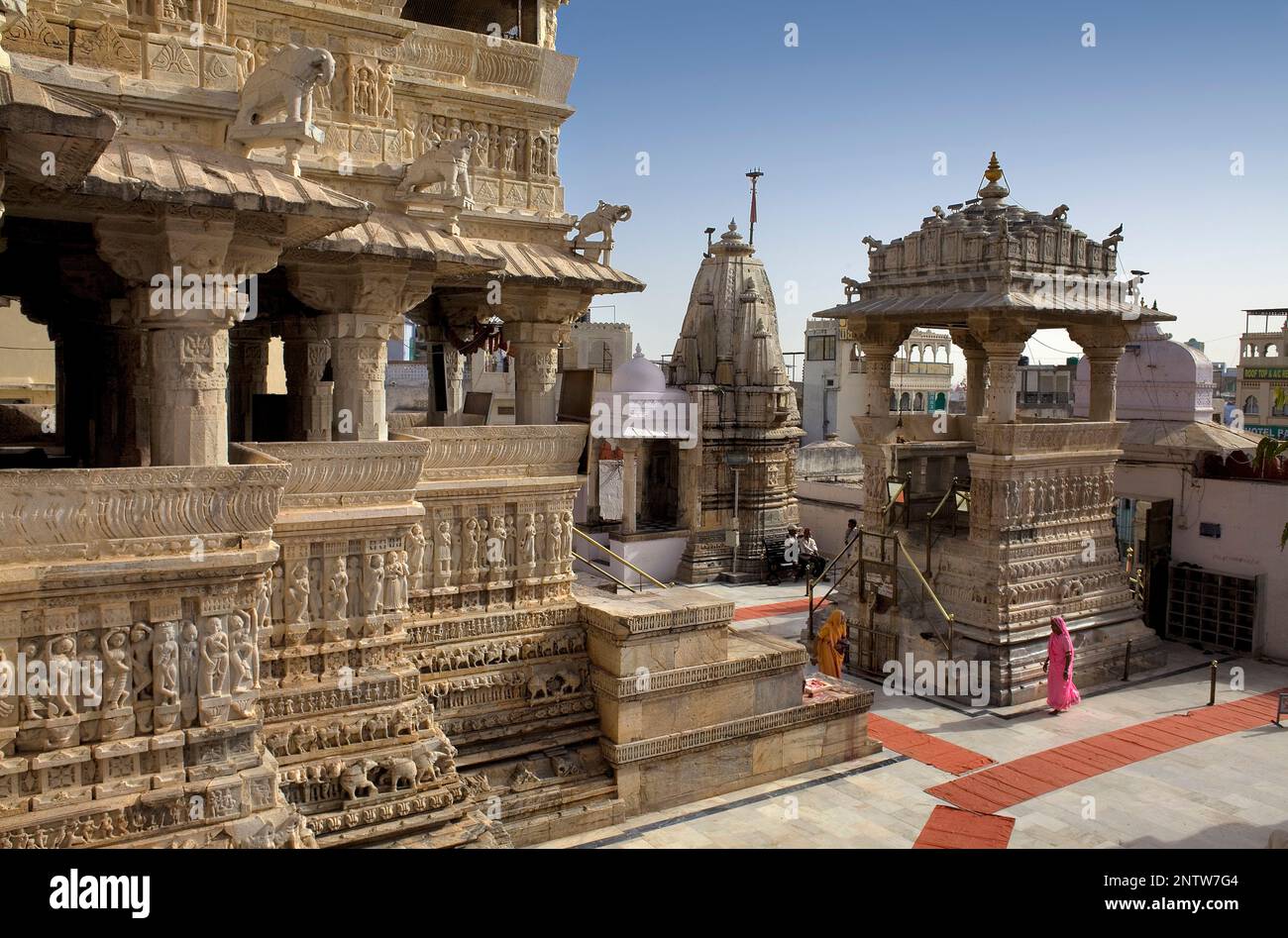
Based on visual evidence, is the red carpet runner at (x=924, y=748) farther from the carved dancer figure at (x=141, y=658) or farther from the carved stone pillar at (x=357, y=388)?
the carved dancer figure at (x=141, y=658)

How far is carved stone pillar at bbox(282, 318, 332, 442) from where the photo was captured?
12.4 meters

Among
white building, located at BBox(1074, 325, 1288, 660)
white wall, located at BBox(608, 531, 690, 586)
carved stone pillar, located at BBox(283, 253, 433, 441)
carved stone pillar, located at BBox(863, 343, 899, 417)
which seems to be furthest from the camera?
white wall, located at BBox(608, 531, 690, 586)

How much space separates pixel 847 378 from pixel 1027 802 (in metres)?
33.4

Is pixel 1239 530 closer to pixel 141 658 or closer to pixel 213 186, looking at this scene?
pixel 213 186

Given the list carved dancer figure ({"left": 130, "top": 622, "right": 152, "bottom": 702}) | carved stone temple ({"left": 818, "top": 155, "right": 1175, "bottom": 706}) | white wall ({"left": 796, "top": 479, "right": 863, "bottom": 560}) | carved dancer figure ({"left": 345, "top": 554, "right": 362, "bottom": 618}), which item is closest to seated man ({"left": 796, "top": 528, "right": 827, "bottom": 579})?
white wall ({"left": 796, "top": 479, "right": 863, "bottom": 560})

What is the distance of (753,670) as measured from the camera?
11.4 meters

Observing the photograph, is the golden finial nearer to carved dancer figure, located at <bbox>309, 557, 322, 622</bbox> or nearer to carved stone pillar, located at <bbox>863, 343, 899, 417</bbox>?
carved stone pillar, located at <bbox>863, 343, 899, 417</bbox>

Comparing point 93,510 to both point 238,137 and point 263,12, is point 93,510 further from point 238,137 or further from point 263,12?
point 263,12

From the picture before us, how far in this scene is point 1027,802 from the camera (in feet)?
37.1

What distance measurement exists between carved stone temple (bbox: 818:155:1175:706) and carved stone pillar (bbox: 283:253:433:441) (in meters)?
8.92

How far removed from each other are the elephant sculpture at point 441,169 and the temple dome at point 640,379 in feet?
43.6

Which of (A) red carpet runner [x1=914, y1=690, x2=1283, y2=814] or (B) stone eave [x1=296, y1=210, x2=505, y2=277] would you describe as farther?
(A) red carpet runner [x1=914, y1=690, x2=1283, y2=814]

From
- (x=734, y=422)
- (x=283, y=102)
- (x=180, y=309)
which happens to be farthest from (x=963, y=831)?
(x=734, y=422)

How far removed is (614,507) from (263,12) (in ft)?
76.6
